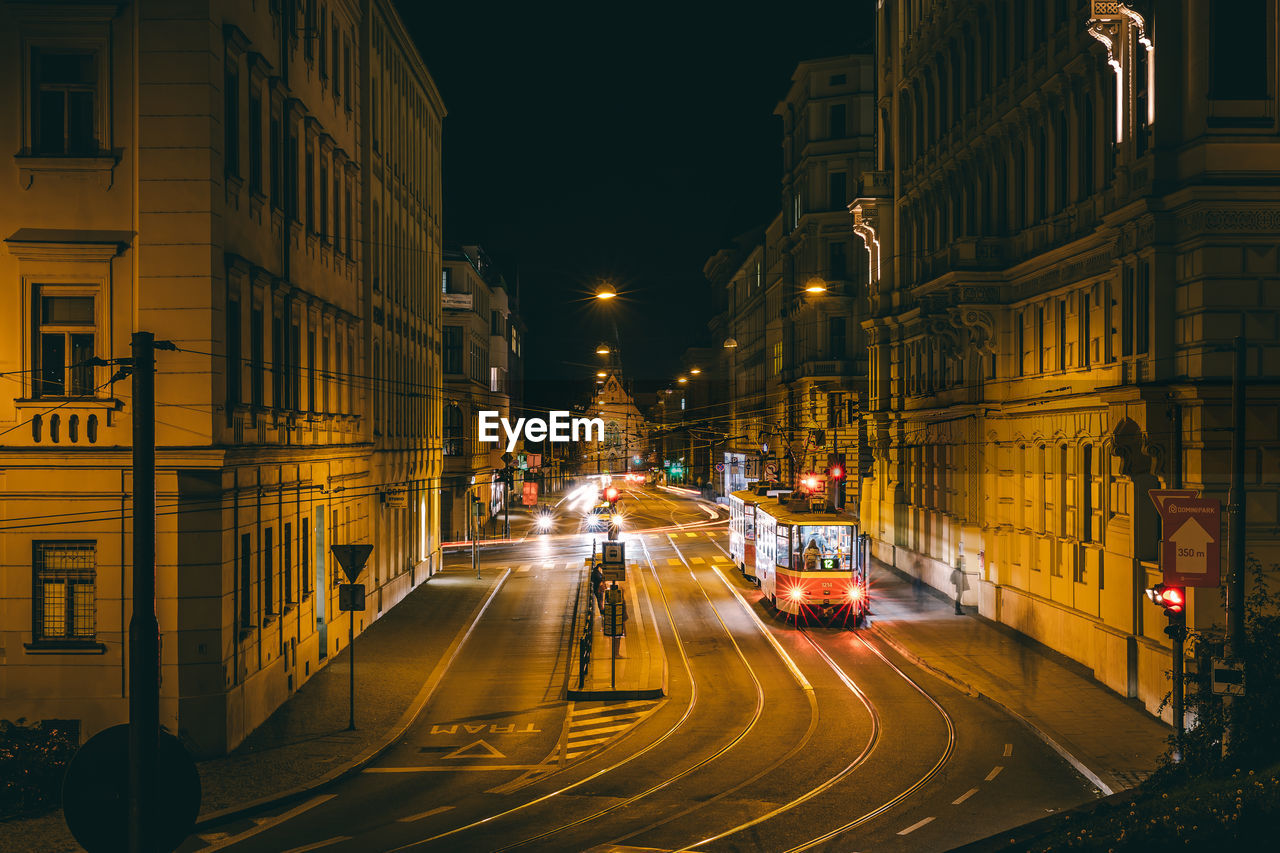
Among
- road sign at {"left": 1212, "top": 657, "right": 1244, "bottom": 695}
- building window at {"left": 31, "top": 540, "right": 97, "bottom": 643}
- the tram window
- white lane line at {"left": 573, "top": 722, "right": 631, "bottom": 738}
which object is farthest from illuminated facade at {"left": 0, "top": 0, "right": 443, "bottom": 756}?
the tram window

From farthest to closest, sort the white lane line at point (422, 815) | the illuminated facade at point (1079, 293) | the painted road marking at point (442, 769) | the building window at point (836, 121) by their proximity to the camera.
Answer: the building window at point (836, 121) < the illuminated facade at point (1079, 293) < the painted road marking at point (442, 769) < the white lane line at point (422, 815)

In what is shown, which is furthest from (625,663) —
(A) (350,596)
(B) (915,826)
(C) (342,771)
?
(B) (915,826)

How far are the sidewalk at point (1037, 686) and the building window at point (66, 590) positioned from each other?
52.7ft

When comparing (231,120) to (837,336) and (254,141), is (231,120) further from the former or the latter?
(837,336)

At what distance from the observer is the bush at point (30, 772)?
15903 millimetres

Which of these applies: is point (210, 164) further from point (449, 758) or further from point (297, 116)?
point (449, 758)

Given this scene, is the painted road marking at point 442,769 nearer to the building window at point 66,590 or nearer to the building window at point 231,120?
the building window at point 66,590

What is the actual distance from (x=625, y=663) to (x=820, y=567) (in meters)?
7.79

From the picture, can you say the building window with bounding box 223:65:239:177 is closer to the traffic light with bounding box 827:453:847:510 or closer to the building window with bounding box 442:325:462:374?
the traffic light with bounding box 827:453:847:510

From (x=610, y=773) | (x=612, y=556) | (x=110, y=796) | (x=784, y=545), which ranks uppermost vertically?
(x=110, y=796)

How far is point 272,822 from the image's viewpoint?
15.7 meters

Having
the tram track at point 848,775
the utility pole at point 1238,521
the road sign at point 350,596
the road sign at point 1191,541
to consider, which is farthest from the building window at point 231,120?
the utility pole at point 1238,521

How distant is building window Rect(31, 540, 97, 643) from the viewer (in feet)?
60.2

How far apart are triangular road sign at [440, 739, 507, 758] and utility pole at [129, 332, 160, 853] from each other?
11.1 meters
